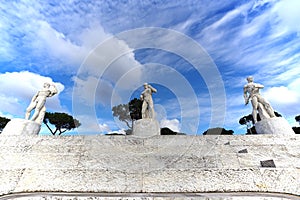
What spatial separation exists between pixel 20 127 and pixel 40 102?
1.96 meters

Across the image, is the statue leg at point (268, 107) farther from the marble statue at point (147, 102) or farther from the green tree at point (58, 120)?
the green tree at point (58, 120)

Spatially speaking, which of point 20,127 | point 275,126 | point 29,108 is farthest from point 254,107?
point 29,108

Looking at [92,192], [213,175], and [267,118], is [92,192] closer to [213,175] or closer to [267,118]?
[213,175]

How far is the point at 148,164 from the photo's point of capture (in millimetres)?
5590

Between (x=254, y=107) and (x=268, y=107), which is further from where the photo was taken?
(x=254, y=107)

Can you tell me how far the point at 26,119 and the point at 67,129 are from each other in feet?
103

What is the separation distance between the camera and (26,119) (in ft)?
32.2

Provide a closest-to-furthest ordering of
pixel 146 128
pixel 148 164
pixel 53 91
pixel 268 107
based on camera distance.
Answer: pixel 148 164 < pixel 146 128 < pixel 268 107 < pixel 53 91

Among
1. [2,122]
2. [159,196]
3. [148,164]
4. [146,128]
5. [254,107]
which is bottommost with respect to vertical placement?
[159,196]

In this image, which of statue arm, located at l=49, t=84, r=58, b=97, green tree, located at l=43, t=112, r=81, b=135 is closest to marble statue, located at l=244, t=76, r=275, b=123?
statue arm, located at l=49, t=84, r=58, b=97

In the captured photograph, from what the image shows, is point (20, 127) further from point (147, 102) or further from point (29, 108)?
point (147, 102)

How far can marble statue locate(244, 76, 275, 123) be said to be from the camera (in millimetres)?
10195

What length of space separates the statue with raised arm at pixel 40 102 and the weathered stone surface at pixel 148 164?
9.29ft

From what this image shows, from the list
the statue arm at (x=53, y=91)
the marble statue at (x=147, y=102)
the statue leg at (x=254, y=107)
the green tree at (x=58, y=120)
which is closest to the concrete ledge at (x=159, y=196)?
the marble statue at (x=147, y=102)
